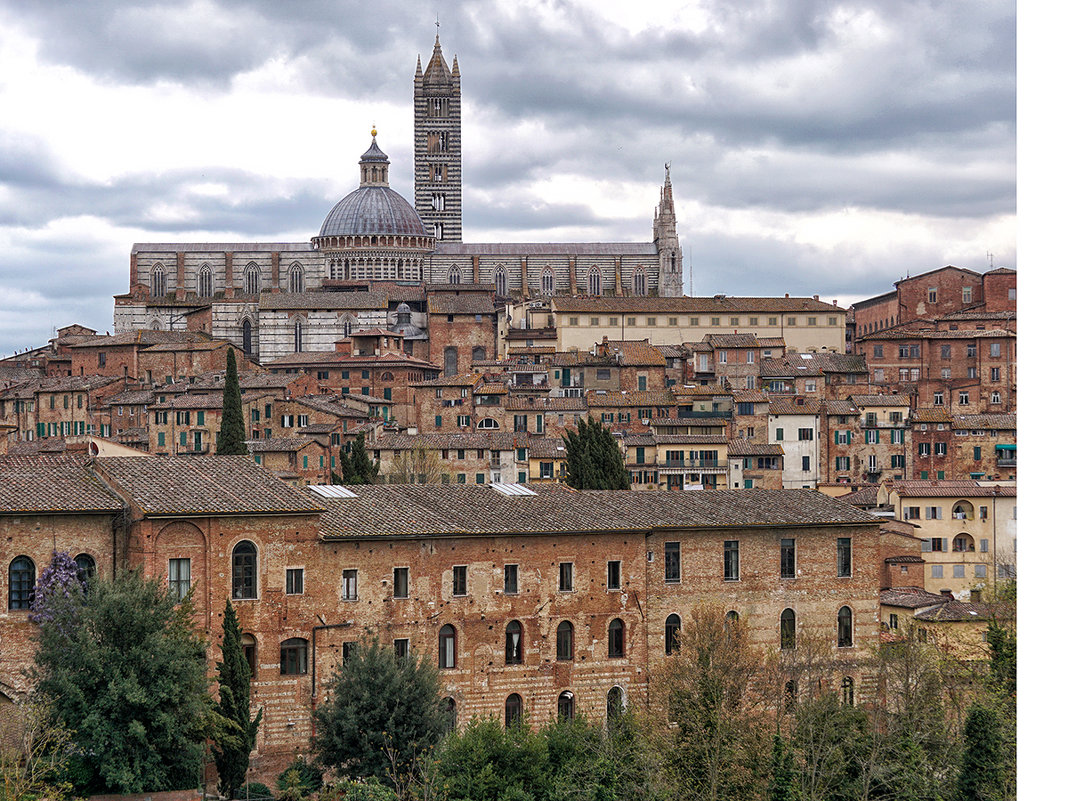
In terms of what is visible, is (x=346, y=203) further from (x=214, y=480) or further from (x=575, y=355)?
(x=214, y=480)

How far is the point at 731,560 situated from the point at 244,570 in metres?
6.78

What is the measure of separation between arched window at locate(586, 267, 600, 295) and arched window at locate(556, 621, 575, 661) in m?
52.9

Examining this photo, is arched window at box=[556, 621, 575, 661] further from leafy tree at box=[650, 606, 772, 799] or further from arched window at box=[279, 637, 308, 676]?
arched window at box=[279, 637, 308, 676]

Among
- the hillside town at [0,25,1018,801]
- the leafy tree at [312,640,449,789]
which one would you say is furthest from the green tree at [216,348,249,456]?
the leafy tree at [312,640,449,789]

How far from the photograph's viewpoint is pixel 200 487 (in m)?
17.7

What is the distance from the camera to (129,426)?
45656 mm

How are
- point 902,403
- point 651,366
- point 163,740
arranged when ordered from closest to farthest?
1. point 163,740
2. point 902,403
3. point 651,366

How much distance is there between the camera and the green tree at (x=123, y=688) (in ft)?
48.6

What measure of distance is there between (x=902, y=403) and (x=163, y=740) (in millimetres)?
33396

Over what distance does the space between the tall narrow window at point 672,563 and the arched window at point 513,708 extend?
2.69 m

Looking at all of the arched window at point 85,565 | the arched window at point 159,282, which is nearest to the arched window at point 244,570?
the arched window at point 85,565

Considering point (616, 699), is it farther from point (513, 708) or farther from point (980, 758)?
point (980, 758)

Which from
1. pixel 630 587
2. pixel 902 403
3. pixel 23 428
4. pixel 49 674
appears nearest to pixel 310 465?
pixel 23 428

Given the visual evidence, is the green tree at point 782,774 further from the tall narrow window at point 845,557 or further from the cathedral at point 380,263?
the cathedral at point 380,263
